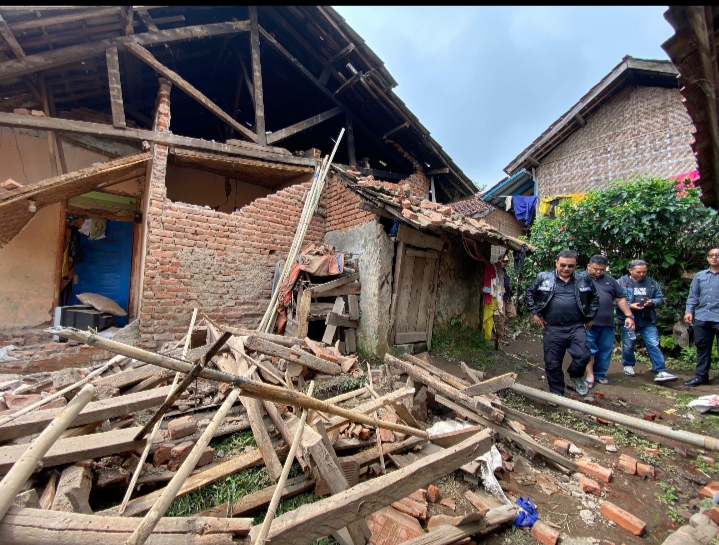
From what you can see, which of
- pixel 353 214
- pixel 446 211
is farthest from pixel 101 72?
pixel 446 211

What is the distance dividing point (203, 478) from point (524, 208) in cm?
1327

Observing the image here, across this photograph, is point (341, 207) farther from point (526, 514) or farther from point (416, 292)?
point (526, 514)

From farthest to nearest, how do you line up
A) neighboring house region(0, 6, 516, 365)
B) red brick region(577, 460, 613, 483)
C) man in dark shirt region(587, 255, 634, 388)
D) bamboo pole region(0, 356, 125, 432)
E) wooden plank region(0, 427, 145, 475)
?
neighboring house region(0, 6, 516, 365), man in dark shirt region(587, 255, 634, 388), red brick region(577, 460, 613, 483), wooden plank region(0, 427, 145, 475), bamboo pole region(0, 356, 125, 432)

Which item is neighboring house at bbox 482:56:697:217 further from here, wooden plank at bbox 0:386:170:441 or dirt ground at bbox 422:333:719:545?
wooden plank at bbox 0:386:170:441

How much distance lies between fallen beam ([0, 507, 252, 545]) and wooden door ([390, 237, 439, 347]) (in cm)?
460

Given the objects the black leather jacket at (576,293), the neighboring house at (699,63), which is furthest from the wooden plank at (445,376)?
the neighboring house at (699,63)

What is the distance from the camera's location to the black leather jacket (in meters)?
4.57

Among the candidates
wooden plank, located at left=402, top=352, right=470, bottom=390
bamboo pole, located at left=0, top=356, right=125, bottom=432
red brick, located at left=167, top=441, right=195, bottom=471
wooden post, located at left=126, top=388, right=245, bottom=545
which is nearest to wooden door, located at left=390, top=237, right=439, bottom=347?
wooden plank, located at left=402, top=352, right=470, bottom=390

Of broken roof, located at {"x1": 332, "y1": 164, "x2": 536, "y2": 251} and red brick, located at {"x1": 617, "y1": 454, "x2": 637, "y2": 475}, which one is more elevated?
broken roof, located at {"x1": 332, "y1": 164, "x2": 536, "y2": 251}

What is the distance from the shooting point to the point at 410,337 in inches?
251

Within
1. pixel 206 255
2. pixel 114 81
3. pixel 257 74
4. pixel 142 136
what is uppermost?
pixel 257 74

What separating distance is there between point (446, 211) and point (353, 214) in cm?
176

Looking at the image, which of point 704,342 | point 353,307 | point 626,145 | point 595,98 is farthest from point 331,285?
point 595,98

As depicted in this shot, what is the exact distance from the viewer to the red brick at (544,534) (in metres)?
2.45
